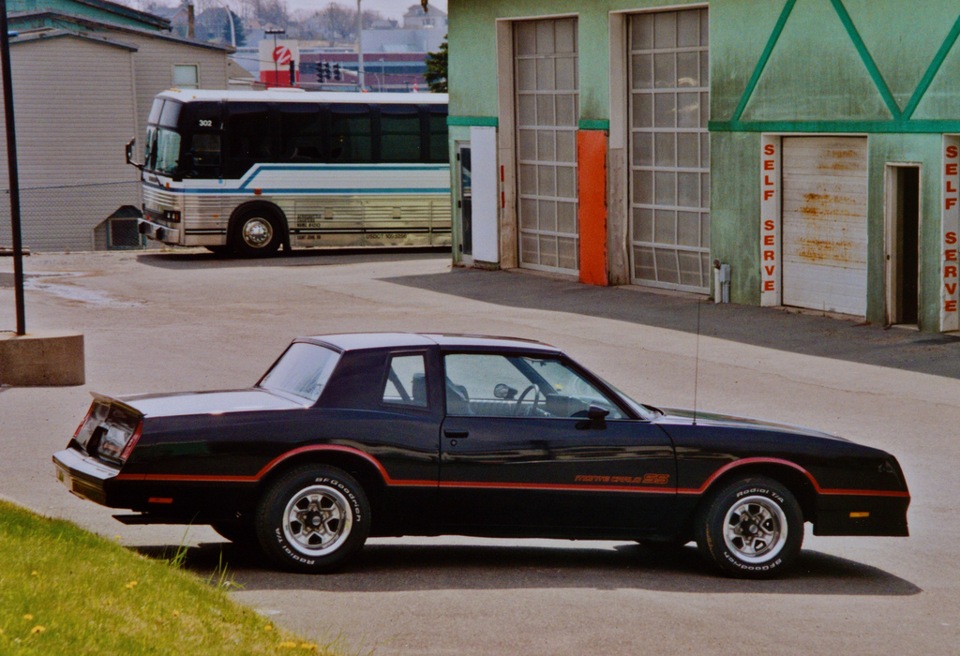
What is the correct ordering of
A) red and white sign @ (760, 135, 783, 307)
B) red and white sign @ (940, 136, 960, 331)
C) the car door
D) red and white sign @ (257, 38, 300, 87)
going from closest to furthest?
the car door < red and white sign @ (940, 136, 960, 331) < red and white sign @ (760, 135, 783, 307) < red and white sign @ (257, 38, 300, 87)

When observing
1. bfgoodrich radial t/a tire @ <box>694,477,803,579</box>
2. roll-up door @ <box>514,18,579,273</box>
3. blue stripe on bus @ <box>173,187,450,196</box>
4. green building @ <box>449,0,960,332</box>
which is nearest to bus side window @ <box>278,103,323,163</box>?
blue stripe on bus @ <box>173,187,450,196</box>

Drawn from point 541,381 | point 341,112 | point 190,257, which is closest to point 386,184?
point 341,112

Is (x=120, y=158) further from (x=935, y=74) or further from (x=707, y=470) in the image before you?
(x=707, y=470)

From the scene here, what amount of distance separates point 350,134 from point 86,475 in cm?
2652

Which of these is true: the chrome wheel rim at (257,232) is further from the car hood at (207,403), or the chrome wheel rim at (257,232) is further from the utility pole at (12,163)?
the car hood at (207,403)

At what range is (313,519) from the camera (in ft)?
28.7

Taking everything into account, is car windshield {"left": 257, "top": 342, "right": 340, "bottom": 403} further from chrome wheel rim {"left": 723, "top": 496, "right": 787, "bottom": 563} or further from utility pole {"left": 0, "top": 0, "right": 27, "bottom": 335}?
utility pole {"left": 0, "top": 0, "right": 27, "bottom": 335}

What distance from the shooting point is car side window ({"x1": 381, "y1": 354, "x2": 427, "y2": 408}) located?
9055 mm

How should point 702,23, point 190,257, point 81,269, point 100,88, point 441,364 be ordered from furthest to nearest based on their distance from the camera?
point 100,88
point 190,257
point 81,269
point 702,23
point 441,364

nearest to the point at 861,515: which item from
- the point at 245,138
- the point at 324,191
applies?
the point at 245,138

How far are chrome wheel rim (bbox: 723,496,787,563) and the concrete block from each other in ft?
31.2

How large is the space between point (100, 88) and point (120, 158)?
2.16 metres

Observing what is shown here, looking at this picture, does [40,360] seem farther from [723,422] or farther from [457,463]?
[723,422]

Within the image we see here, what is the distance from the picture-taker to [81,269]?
102ft
